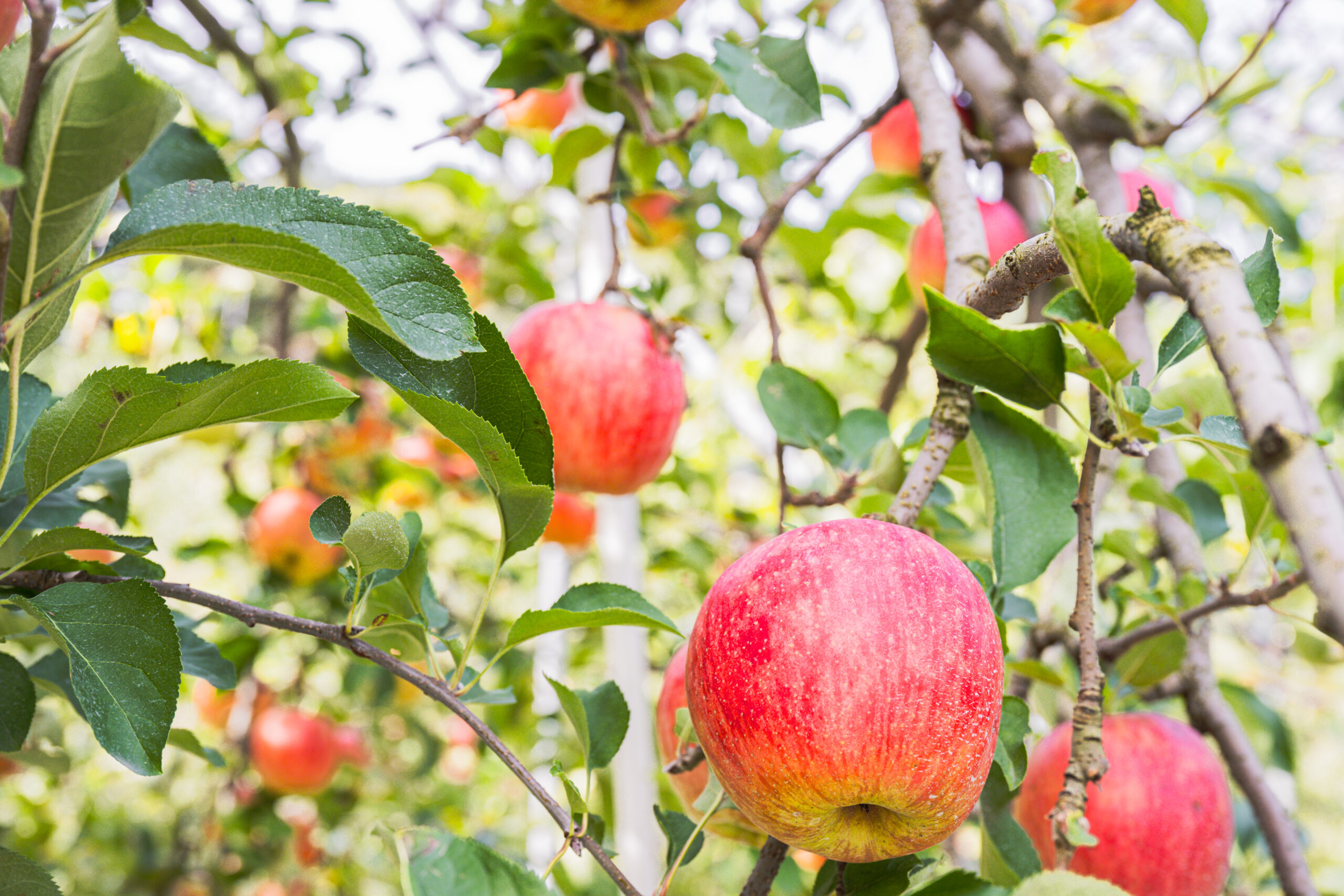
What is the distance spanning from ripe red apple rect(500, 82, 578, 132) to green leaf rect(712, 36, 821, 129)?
1024mm

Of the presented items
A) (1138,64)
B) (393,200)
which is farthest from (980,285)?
(1138,64)

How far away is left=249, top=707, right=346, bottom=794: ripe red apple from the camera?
1.92 m

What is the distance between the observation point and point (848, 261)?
2.70 meters

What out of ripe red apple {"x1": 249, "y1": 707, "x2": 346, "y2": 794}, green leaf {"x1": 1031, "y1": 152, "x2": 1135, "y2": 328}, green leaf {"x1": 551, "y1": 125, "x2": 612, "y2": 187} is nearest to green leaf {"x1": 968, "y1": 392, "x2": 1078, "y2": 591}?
green leaf {"x1": 1031, "y1": 152, "x2": 1135, "y2": 328}

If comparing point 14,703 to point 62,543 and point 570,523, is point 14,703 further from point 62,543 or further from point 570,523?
point 570,523

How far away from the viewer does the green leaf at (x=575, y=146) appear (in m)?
1.37

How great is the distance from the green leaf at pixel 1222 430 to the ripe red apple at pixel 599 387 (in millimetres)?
662

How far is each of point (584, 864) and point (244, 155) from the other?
149 cm

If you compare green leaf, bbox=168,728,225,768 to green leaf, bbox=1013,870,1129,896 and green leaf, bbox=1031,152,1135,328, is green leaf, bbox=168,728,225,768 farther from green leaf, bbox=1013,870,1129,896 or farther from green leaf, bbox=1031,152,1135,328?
green leaf, bbox=1031,152,1135,328

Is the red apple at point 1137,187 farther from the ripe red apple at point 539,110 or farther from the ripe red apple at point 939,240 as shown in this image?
the ripe red apple at point 539,110

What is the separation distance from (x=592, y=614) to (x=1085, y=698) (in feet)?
1.05

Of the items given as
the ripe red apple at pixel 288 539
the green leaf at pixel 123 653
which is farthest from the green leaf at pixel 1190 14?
the ripe red apple at pixel 288 539

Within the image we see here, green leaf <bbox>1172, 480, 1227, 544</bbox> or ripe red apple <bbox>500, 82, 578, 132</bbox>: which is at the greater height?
green leaf <bbox>1172, 480, 1227, 544</bbox>

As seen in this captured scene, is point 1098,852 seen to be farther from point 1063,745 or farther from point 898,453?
point 898,453
